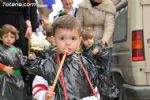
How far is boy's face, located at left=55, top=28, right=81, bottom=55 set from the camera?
3.24m

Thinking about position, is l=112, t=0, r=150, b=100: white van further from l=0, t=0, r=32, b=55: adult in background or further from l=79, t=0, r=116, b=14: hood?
l=0, t=0, r=32, b=55: adult in background

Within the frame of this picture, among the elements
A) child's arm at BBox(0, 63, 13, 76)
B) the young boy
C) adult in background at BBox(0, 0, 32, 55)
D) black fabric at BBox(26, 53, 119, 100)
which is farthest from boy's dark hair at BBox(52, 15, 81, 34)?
adult in background at BBox(0, 0, 32, 55)

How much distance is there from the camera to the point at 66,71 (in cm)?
330

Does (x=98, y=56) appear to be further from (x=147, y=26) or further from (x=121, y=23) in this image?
(x=121, y=23)

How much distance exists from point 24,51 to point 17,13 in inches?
18.7

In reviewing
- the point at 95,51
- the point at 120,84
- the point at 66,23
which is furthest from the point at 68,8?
the point at 66,23

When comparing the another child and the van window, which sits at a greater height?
the van window

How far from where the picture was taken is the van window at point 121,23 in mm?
5711

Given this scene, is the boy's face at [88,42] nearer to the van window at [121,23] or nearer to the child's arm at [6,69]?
the van window at [121,23]

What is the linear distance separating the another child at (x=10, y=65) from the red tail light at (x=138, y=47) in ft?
4.59

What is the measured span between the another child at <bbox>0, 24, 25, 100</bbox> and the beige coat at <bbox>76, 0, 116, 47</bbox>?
3.47ft

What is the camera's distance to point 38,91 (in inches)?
127

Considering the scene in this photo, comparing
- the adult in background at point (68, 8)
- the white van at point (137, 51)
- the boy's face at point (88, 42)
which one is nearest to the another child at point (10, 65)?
the boy's face at point (88, 42)

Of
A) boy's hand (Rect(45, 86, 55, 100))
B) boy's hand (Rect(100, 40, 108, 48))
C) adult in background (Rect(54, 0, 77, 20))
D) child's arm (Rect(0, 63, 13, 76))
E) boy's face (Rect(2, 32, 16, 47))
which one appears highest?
adult in background (Rect(54, 0, 77, 20))
